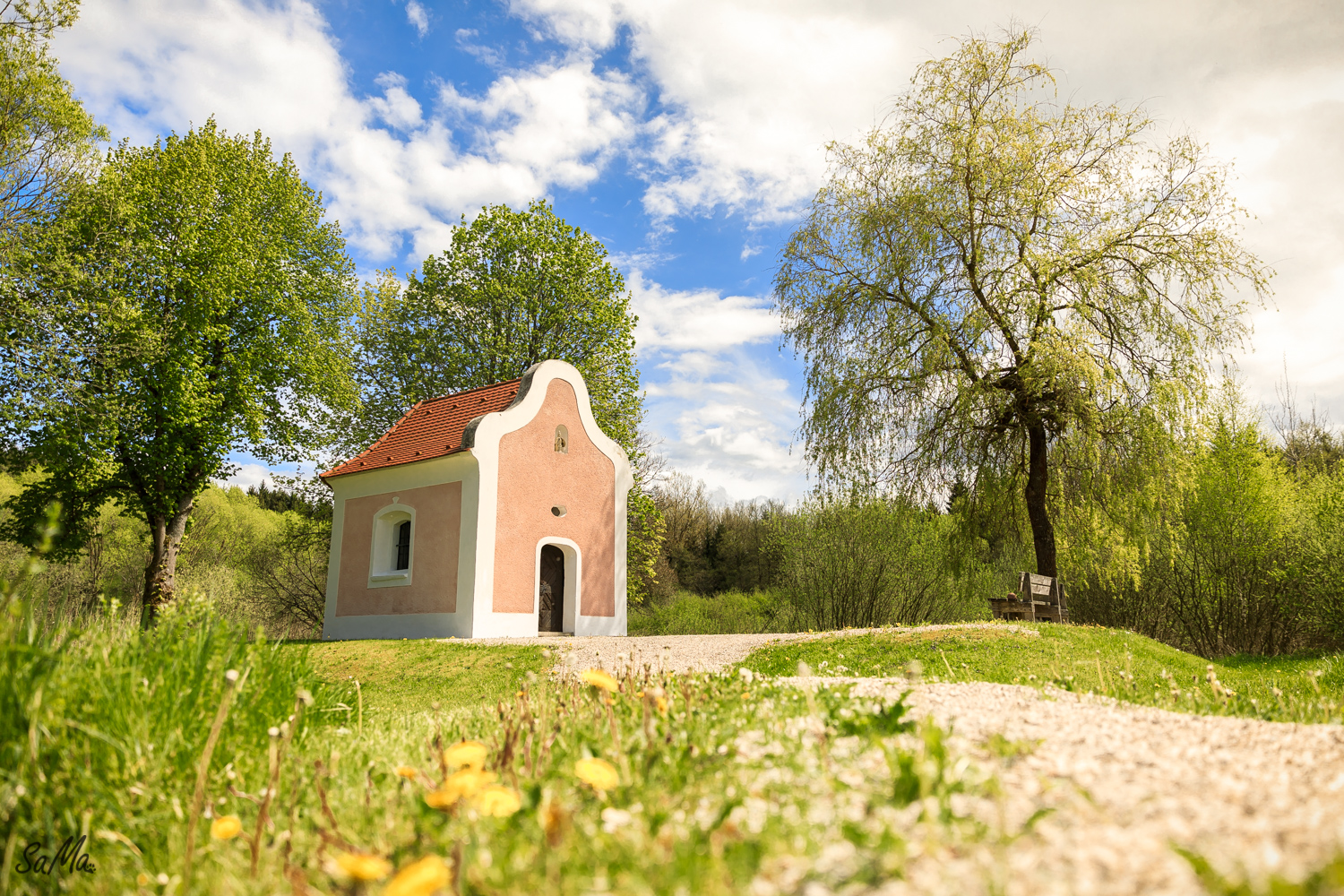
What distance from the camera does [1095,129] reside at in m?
15.5

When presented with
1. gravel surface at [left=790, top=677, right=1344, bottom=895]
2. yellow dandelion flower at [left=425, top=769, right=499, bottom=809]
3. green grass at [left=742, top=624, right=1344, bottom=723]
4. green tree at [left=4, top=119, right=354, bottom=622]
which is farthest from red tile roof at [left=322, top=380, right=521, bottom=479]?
gravel surface at [left=790, top=677, right=1344, bottom=895]

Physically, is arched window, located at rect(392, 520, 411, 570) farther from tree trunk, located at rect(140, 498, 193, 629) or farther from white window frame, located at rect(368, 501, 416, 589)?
tree trunk, located at rect(140, 498, 193, 629)

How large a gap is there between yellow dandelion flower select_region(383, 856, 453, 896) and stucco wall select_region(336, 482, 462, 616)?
607 inches

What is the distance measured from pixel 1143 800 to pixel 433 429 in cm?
1842

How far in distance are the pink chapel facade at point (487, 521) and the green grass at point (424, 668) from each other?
2.60 metres

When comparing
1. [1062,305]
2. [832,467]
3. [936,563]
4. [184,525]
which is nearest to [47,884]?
[832,467]

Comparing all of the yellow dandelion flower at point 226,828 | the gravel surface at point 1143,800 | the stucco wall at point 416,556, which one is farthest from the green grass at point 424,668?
the gravel surface at point 1143,800

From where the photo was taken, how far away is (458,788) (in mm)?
2186

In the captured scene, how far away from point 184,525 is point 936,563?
763 inches

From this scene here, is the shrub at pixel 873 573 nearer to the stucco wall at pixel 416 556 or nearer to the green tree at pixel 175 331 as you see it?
the stucco wall at pixel 416 556

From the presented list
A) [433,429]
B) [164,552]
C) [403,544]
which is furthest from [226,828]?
[164,552]

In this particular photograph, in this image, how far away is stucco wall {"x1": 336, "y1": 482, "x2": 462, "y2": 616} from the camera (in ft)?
55.2

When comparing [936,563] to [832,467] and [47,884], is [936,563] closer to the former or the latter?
[832,467]

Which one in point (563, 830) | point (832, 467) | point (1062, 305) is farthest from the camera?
point (832, 467)
